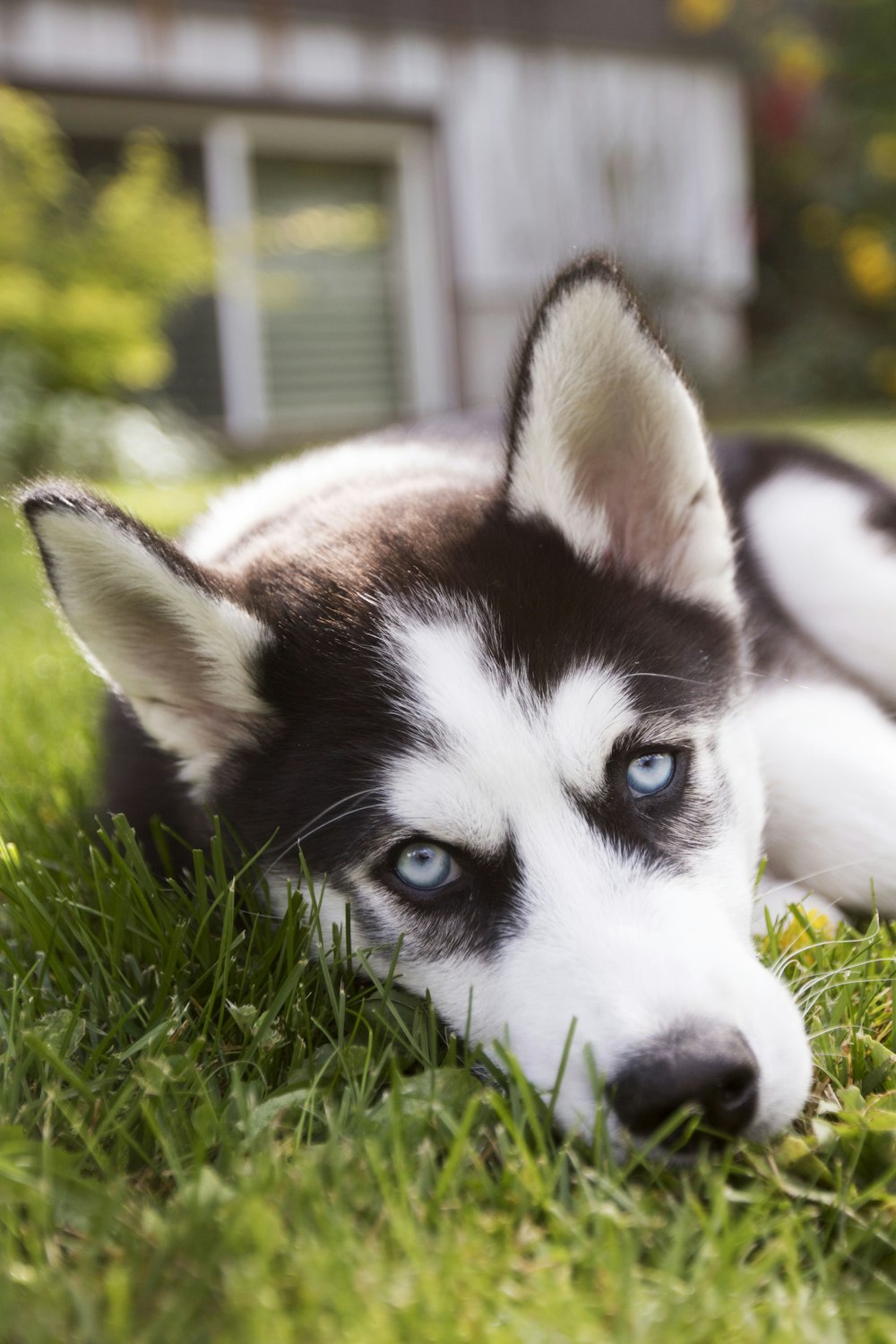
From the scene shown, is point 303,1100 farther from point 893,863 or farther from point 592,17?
point 592,17

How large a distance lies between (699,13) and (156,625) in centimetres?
1445

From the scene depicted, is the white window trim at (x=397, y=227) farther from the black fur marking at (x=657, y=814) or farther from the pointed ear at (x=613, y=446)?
the black fur marking at (x=657, y=814)

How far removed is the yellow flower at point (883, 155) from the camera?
1324 centimetres

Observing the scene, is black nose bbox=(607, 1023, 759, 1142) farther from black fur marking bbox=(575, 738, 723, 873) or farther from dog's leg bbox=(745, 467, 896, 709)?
dog's leg bbox=(745, 467, 896, 709)

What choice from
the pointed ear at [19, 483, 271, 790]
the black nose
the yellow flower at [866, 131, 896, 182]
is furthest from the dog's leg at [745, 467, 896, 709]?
the yellow flower at [866, 131, 896, 182]

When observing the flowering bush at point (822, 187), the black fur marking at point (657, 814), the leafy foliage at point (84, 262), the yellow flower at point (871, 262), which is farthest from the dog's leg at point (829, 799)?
the yellow flower at point (871, 262)

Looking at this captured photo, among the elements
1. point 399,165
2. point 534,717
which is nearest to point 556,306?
point 534,717

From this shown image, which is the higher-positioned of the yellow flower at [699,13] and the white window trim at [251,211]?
the yellow flower at [699,13]

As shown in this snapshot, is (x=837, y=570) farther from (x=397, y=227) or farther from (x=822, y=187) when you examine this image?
(x=822, y=187)

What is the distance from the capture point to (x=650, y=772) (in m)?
1.88

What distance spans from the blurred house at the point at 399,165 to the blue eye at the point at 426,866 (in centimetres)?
1035

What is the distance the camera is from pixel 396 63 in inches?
500

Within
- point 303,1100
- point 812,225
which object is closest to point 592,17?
point 812,225

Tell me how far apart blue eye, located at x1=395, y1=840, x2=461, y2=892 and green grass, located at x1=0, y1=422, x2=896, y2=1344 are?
18 centimetres
